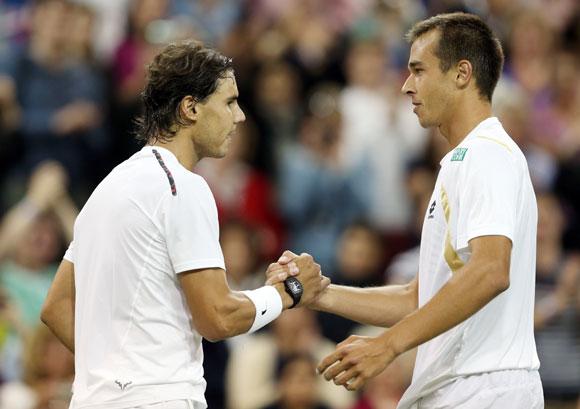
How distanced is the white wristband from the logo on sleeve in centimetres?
98

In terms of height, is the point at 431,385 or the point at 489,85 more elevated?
the point at 489,85

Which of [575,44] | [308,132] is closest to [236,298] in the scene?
[308,132]

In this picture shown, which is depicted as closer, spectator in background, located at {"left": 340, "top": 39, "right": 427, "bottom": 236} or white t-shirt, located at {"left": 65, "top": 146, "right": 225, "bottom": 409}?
white t-shirt, located at {"left": 65, "top": 146, "right": 225, "bottom": 409}

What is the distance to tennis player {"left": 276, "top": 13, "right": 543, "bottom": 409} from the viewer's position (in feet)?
16.9

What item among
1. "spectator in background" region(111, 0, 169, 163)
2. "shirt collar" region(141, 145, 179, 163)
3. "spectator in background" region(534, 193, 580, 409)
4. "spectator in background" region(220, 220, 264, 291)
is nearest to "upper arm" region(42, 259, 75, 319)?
"shirt collar" region(141, 145, 179, 163)

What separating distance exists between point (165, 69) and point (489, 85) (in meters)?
1.45

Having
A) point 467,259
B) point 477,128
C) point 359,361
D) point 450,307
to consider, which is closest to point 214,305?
point 359,361

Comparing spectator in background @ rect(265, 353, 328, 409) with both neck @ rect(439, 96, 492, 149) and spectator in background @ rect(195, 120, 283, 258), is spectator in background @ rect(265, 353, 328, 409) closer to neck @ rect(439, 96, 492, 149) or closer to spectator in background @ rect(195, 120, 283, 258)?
spectator in background @ rect(195, 120, 283, 258)

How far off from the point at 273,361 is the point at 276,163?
2435 mm

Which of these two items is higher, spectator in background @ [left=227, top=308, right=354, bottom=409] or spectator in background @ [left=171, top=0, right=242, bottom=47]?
spectator in background @ [left=171, top=0, right=242, bottom=47]

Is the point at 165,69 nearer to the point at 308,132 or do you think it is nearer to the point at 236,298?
the point at 236,298

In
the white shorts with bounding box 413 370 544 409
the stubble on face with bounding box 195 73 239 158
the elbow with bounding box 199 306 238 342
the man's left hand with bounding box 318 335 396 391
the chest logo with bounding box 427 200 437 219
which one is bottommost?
the white shorts with bounding box 413 370 544 409

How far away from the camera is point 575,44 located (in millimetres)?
13633

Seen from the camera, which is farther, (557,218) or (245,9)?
(245,9)
